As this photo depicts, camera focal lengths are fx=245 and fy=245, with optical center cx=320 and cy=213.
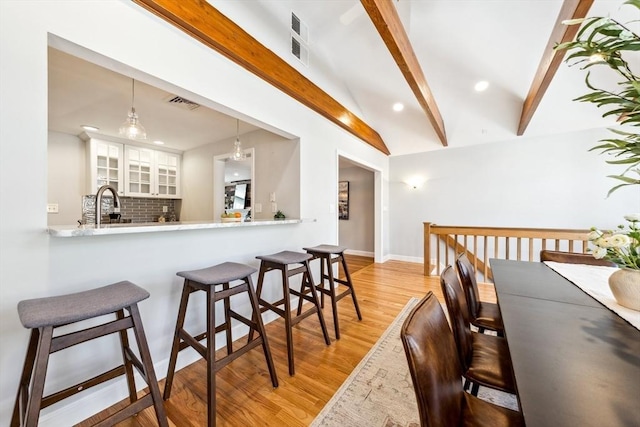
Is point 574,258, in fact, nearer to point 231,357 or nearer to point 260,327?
point 260,327

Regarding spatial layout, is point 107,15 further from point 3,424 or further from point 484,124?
point 484,124

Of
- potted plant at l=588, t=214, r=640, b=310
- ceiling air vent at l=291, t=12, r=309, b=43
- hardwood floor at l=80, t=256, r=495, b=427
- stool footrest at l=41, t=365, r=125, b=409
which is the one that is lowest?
hardwood floor at l=80, t=256, r=495, b=427

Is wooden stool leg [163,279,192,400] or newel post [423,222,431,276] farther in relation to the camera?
newel post [423,222,431,276]

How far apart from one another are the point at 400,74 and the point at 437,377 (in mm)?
3749

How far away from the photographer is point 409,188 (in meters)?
5.27

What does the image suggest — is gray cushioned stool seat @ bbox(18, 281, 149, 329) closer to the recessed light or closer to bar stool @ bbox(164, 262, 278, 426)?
bar stool @ bbox(164, 262, 278, 426)

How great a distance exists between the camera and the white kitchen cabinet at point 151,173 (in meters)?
3.91

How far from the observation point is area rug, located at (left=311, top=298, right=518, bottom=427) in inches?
52.6

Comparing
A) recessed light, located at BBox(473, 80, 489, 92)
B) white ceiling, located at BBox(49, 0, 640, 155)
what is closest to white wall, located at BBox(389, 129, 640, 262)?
white ceiling, located at BBox(49, 0, 640, 155)

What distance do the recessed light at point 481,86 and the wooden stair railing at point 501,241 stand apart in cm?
200

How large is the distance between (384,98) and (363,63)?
699mm

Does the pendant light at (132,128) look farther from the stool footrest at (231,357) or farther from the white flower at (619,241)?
the white flower at (619,241)

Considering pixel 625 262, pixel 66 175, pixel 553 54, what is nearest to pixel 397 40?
pixel 553 54

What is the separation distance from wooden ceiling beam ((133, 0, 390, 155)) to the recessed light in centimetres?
208
